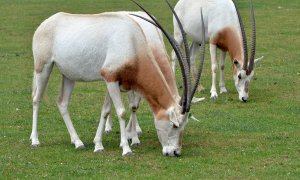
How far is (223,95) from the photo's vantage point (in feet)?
51.5

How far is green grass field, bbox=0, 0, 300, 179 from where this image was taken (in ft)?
31.6

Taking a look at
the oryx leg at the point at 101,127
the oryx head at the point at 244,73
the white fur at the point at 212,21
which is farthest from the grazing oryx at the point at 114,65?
the white fur at the point at 212,21

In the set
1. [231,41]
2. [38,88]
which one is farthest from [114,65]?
[231,41]

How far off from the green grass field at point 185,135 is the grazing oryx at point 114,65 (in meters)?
0.41

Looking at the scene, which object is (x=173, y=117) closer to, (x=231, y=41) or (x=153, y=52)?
(x=153, y=52)

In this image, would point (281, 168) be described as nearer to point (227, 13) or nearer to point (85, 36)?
point (85, 36)

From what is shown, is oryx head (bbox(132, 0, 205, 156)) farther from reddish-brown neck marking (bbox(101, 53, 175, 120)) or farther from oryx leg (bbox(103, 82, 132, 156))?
oryx leg (bbox(103, 82, 132, 156))

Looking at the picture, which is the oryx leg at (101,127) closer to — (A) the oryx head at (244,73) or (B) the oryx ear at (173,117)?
(B) the oryx ear at (173,117)

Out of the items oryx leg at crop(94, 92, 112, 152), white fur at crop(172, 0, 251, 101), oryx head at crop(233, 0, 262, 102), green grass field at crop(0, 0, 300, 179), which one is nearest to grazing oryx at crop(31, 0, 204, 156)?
oryx leg at crop(94, 92, 112, 152)

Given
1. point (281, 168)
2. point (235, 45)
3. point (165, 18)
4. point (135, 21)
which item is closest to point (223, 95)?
point (235, 45)

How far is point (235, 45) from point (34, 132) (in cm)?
525

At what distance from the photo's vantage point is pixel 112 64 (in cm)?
1052

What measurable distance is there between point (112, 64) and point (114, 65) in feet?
0.11

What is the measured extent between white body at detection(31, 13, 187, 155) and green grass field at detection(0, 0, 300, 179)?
1.23 feet
